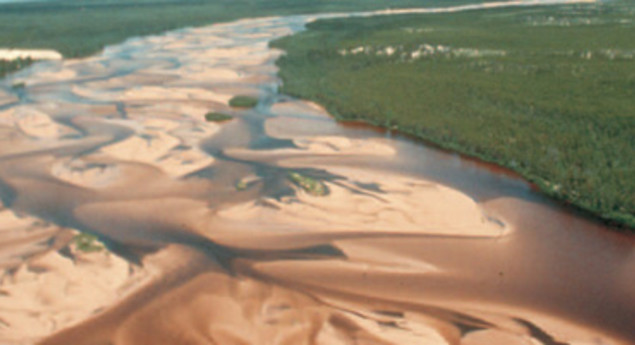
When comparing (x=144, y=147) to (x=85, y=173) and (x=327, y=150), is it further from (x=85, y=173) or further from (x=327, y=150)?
(x=327, y=150)

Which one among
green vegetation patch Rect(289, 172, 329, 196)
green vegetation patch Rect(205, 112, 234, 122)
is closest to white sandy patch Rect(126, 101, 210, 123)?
green vegetation patch Rect(205, 112, 234, 122)

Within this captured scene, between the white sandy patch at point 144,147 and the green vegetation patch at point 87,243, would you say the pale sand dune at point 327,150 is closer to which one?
the white sandy patch at point 144,147

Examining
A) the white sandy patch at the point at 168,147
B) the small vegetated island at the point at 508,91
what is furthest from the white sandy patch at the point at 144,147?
the small vegetated island at the point at 508,91

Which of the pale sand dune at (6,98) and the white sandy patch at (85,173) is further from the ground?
the pale sand dune at (6,98)

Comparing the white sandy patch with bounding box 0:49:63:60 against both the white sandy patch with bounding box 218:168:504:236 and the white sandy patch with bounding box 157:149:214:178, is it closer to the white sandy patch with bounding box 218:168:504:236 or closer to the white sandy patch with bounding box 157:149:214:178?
the white sandy patch with bounding box 157:149:214:178

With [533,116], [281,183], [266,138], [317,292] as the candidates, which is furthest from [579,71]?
[317,292]

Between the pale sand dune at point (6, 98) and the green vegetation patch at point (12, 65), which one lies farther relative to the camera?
the green vegetation patch at point (12, 65)

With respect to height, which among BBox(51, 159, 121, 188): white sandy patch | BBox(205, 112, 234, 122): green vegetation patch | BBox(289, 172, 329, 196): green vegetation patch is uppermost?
BBox(205, 112, 234, 122): green vegetation patch
